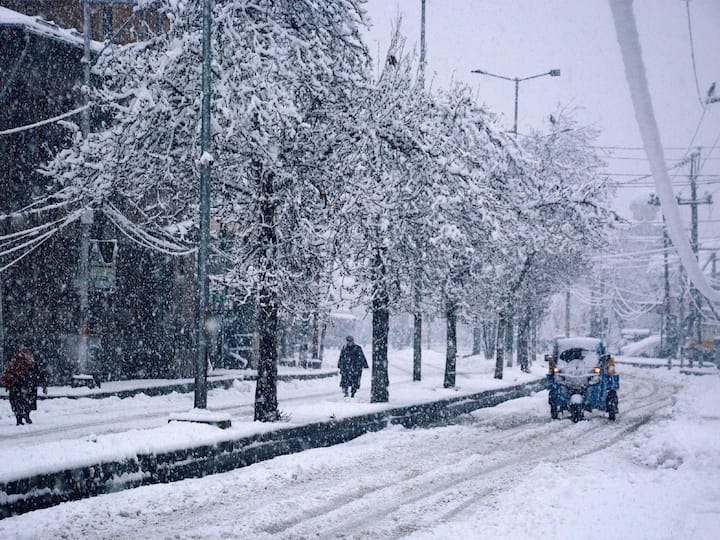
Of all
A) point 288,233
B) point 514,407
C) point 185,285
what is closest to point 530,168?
point 514,407

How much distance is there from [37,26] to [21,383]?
1392 centimetres

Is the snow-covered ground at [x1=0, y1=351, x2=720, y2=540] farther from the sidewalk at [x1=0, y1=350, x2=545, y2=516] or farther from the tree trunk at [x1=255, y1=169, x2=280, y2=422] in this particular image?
the tree trunk at [x1=255, y1=169, x2=280, y2=422]

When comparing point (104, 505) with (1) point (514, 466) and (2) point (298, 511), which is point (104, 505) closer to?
(2) point (298, 511)

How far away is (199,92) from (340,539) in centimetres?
949

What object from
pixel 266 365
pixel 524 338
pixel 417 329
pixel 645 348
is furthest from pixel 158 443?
pixel 645 348

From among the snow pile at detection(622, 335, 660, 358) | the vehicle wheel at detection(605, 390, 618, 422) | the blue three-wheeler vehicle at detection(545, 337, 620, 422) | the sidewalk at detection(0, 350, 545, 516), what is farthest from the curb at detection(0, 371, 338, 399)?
the snow pile at detection(622, 335, 660, 358)

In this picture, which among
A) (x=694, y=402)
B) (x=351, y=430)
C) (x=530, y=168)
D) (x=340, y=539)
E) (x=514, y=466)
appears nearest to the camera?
(x=340, y=539)

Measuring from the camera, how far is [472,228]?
22.7m

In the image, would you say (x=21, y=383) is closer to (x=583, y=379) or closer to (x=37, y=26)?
(x=583, y=379)

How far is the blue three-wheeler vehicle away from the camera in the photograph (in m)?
18.7

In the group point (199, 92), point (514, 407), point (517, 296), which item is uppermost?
point (199, 92)

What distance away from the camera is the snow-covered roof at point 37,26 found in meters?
24.0

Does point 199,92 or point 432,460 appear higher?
point 199,92

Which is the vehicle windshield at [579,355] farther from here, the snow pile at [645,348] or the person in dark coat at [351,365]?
the snow pile at [645,348]
